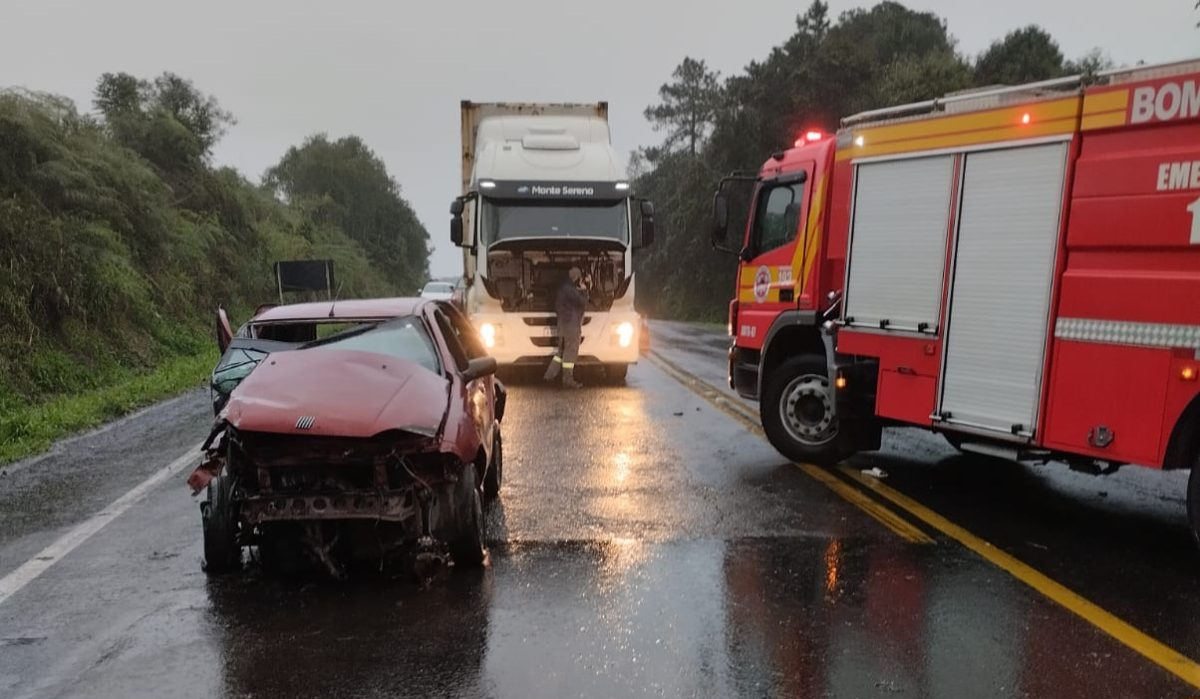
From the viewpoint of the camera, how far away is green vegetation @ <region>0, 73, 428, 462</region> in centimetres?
1327

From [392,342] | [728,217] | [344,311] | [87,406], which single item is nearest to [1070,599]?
[392,342]

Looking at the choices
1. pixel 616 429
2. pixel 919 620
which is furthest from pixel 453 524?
pixel 616 429

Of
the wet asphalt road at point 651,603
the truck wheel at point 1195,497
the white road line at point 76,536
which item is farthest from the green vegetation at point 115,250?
the truck wheel at point 1195,497

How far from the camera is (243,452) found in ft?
15.8

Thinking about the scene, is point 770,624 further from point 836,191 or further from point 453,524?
point 836,191

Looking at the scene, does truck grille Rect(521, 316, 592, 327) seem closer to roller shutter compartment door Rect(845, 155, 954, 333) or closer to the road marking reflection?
the road marking reflection

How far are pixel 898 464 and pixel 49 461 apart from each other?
804 centimetres

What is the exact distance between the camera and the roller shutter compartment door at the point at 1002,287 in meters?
6.01

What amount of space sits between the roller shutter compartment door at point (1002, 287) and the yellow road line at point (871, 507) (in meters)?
0.85

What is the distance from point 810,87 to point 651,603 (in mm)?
38155

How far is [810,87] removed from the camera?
39.6 m

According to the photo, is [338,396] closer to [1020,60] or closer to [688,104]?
[1020,60]

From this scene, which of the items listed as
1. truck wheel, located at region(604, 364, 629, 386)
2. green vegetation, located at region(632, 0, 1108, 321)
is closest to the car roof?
truck wheel, located at region(604, 364, 629, 386)

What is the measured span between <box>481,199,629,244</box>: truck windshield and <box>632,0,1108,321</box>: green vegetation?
49.5 feet
